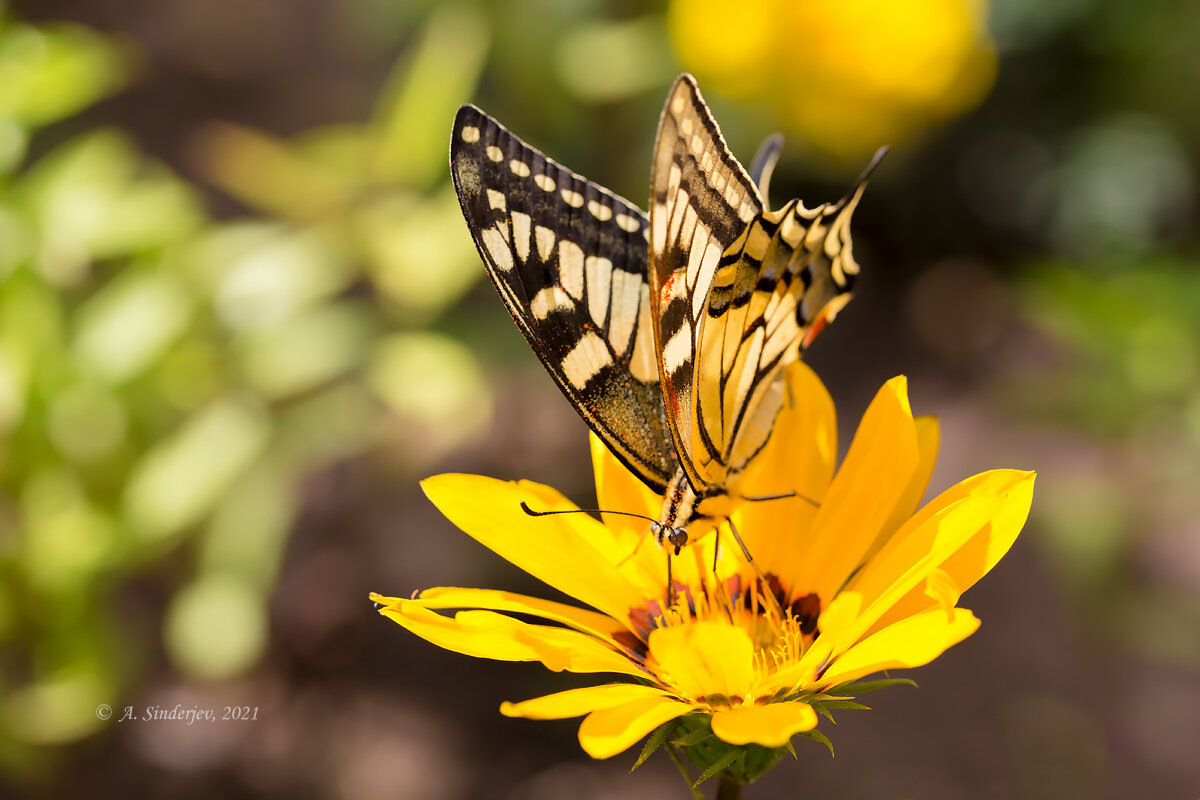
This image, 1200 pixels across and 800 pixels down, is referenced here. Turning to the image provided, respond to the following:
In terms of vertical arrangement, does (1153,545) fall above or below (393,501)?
below

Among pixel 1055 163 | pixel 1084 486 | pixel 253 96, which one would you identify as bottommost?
pixel 1084 486

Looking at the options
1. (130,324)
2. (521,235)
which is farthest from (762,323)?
(130,324)

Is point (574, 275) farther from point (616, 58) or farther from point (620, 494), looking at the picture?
point (616, 58)

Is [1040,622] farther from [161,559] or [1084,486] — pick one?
[161,559]

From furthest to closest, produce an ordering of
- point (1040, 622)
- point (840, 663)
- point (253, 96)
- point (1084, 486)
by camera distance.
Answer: point (253, 96) → point (1040, 622) → point (1084, 486) → point (840, 663)

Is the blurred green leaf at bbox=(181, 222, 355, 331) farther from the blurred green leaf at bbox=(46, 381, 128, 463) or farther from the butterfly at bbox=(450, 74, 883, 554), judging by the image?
the butterfly at bbox=(450, 74, 883, 554)

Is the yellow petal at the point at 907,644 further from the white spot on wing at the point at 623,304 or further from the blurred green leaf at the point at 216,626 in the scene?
the blurred green leaf at the point at 216,626

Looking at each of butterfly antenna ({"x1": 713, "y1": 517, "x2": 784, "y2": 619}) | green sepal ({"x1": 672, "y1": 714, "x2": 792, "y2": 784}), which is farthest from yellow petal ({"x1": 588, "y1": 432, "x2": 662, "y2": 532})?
green sepal ({"x1": 672, "y1": 714, "x2": 792, "y2": 784})

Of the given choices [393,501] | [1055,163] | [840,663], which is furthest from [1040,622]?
[840,663]
